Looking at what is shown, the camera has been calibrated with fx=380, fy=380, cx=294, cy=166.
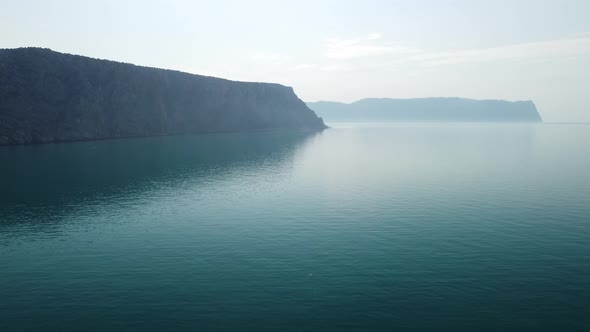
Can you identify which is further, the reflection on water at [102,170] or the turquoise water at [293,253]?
the reflection on water at [102,170]

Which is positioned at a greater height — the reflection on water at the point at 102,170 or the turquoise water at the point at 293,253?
the reflection on water at the point at 102,170

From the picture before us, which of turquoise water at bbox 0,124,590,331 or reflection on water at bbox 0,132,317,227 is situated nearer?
turquoise water at bbox 0,124,590,331

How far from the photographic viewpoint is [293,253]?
4316 cm

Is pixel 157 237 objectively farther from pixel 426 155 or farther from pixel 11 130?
pixel 11 130

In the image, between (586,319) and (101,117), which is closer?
(586,319)

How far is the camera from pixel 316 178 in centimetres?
9750

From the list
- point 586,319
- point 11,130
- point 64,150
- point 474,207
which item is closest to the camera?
point 586,319

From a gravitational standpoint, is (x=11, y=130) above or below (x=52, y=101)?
below

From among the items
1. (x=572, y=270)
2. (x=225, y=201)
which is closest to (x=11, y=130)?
(x=225, y=201)

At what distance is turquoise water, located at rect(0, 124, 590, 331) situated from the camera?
30.2m

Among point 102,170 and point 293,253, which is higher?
point 102,170

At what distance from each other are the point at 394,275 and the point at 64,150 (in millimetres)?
139906

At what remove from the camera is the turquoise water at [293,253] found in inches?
1188

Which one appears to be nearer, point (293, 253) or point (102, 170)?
point (293, 253)
